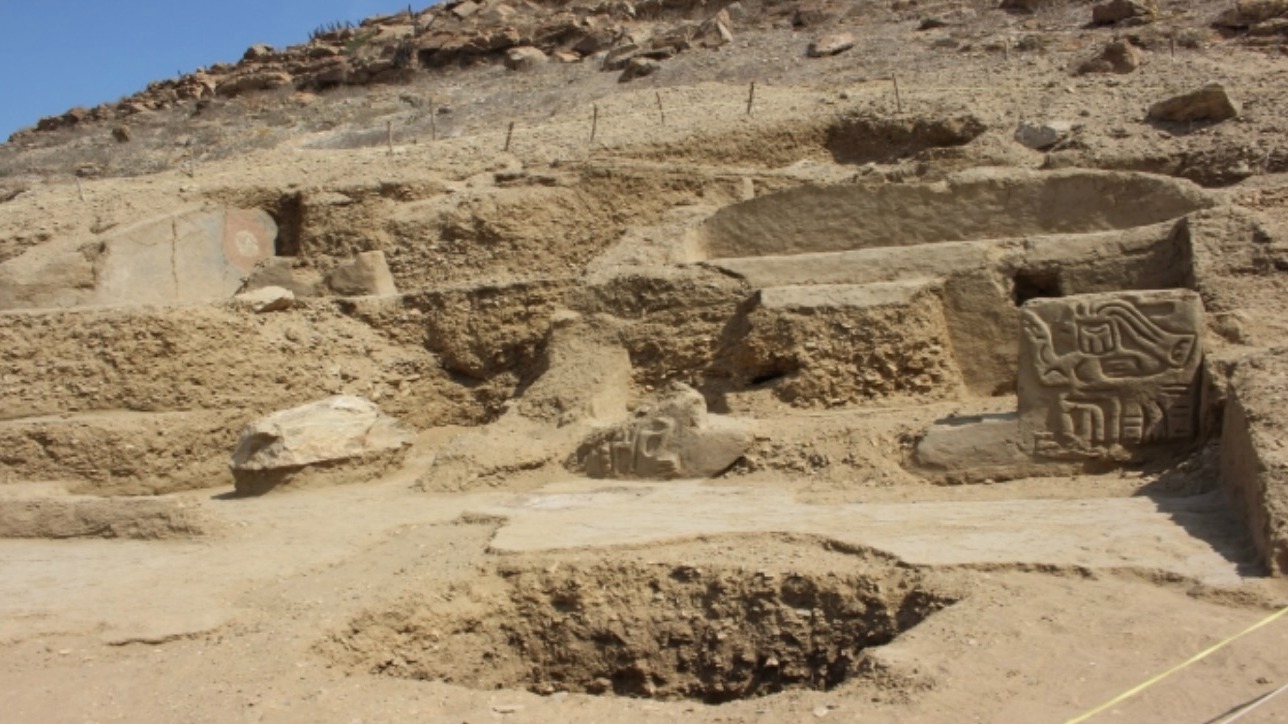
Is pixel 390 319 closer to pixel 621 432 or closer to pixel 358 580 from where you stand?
pixel 621 432

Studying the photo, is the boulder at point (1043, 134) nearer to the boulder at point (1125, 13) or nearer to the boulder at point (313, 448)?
the boulder at point (1125, 13)

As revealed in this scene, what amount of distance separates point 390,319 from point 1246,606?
322 inches

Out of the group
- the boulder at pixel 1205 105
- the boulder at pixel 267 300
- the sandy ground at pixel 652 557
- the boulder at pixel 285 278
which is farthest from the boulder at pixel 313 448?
the boulder at pixel 1205 105

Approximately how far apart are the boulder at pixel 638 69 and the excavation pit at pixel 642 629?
1713 cm

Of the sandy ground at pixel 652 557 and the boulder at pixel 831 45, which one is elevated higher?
the boulder at pixel 831 45

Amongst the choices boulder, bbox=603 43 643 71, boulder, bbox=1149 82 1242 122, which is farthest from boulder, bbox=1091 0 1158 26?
boulder, bbox=603 43 643 71

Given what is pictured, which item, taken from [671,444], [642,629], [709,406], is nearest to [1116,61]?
[709,406]

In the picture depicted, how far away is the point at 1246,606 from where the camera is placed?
4.47m

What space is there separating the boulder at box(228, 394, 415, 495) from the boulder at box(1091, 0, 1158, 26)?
1397cm

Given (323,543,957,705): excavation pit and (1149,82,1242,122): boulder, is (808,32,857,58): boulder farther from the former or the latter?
(323,543,957,705): excavation pit

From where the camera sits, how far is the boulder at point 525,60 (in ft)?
87.8

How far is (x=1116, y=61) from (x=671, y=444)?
31.7 ft

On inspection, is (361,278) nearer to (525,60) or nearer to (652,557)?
(652,557)

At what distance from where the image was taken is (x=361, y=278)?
11.8 meters
